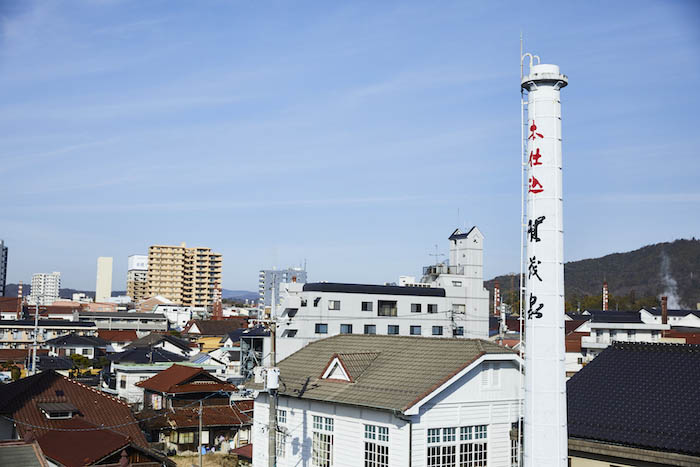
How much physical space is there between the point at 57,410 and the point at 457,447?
20.5 m

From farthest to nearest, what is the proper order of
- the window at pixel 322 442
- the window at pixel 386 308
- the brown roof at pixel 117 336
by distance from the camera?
the brown roof at pixel 117 336
the window at pixel 386 308
the window at pixel 322 442

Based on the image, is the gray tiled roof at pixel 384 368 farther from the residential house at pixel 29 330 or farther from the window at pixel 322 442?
the residential house at pixel 29 330

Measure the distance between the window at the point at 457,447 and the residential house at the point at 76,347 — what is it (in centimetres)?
7636

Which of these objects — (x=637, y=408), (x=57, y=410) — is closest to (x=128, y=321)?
(x=57, y=410)

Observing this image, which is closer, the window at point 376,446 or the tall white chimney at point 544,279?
the tall white chimney at point 544,279

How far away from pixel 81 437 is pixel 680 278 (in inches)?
7590

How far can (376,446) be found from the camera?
79.3ft

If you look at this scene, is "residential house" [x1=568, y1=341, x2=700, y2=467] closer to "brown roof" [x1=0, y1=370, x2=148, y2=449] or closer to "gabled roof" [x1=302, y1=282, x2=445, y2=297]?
"brown roof" [x1=0, y1=370, x2=148, y2=449]

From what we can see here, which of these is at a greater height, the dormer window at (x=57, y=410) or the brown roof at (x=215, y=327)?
the brown roof at (x=215, y=327)

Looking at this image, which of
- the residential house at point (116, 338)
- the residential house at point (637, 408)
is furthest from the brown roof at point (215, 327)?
the residential house at point (637, 408)

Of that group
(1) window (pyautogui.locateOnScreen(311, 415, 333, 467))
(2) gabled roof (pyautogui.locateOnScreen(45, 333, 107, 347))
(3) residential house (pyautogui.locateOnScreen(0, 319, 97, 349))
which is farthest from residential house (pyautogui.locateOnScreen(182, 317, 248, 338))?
(1) window (pyautogui.locateOnScreen(311, 415, 333, 467))

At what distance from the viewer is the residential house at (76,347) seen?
9212 cm

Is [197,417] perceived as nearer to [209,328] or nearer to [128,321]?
[209,328]

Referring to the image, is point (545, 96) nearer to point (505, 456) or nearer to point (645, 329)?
point (505, 456)
